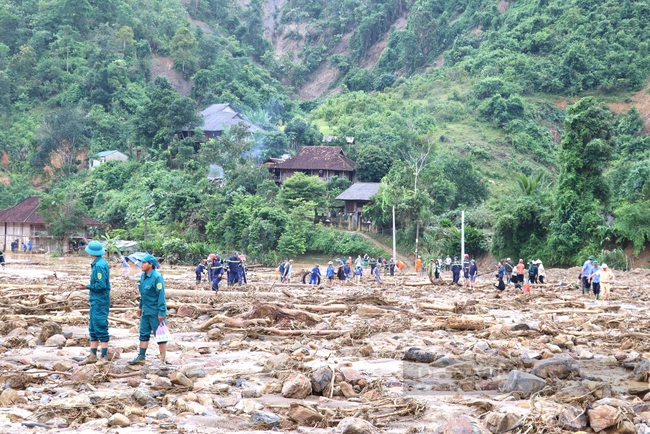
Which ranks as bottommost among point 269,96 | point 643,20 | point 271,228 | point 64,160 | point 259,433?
point 259,433

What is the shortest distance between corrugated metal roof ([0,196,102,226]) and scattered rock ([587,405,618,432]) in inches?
1807

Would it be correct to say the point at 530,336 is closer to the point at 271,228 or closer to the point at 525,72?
the point at 271,228

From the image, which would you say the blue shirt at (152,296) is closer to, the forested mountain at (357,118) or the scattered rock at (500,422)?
the scattered rock at (500,422)

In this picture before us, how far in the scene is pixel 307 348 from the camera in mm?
10734

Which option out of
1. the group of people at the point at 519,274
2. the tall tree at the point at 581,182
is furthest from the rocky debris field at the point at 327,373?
the tall tree at the point at 581,182

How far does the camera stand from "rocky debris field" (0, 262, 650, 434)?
6.71 meters

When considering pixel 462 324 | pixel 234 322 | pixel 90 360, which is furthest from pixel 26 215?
pixel 90 360

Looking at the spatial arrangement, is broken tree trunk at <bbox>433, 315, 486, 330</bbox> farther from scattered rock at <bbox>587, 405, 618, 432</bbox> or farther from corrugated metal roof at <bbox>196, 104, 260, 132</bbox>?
corrugated metal roof at <bbox>196, 104, 260, 132</bbox>

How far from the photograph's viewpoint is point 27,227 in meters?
48.8

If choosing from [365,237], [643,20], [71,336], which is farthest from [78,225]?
[643,20]

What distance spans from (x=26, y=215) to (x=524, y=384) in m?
46.0

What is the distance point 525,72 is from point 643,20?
1355cm

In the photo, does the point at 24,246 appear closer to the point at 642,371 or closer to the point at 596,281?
the point at 596,281

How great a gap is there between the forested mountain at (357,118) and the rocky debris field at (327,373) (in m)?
25.2
